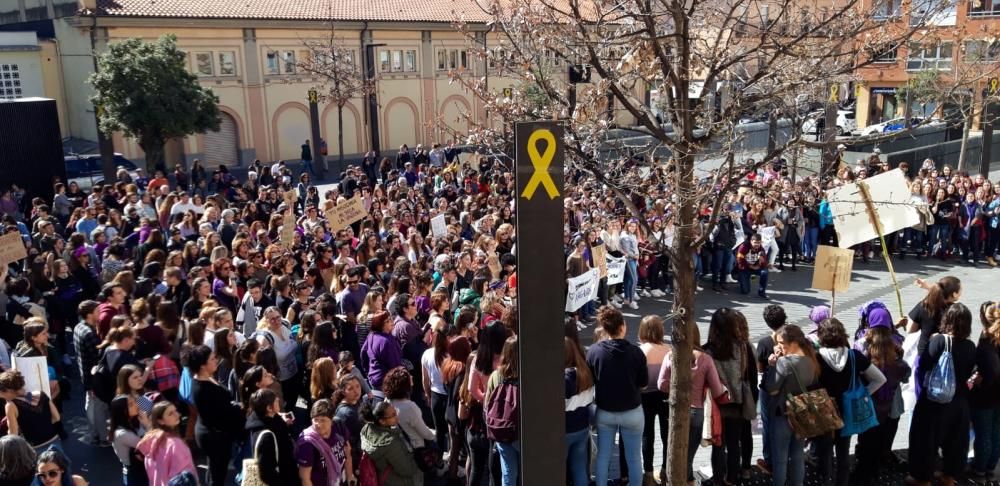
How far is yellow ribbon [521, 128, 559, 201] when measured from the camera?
11.0 feet

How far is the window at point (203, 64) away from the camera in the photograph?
3659cm

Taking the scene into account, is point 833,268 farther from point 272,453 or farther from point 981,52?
point 981,52

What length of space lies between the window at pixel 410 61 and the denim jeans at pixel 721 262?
3087 cm

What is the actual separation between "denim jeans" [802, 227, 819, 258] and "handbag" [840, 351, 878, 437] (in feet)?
35.2

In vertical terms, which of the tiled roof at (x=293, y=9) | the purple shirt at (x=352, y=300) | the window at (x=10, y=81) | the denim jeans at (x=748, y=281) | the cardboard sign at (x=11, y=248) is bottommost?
the denim jeans at (x=748, y=281)

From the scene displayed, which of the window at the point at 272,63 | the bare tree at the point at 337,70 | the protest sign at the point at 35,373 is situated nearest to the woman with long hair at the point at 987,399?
the protest sign at the point at 35,373

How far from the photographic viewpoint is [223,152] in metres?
38.2

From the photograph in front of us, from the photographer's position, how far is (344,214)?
13.6m

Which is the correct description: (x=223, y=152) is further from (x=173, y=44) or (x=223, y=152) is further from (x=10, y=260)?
(x=10, y=260)

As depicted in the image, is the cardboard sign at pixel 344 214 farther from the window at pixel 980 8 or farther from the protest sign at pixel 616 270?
the window at pixel 980 8

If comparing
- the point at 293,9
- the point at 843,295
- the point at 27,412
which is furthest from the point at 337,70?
the point at 27,412

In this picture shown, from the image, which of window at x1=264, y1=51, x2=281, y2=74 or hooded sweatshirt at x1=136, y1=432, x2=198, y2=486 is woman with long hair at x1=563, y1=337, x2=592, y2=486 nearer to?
hooded sweatshirt at x1=136, y1=432, x2=198, y2=486

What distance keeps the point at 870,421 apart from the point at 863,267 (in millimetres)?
10807

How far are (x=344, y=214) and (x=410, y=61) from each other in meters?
31.2
